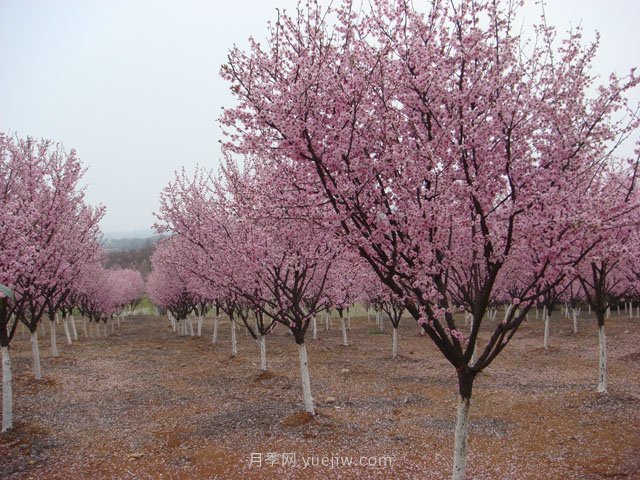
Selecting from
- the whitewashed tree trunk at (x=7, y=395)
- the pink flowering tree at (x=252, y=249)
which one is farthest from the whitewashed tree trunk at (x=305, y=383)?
the whitewashed tree trunk at (x=7, y=395)

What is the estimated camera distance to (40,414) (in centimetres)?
1512

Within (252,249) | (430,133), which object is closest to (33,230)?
(252,249)

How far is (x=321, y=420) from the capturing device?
544 inches

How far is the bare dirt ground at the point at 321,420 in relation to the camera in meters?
10.6

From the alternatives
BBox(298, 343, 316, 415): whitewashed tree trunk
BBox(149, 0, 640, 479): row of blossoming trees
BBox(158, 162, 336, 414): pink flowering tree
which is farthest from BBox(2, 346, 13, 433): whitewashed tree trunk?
BBox(149, 0, 640, 479): row of blossoming trees

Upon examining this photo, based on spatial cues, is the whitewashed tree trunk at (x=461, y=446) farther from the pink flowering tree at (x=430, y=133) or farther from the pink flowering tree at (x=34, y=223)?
the pink flowering tree at (x=34, y=223)

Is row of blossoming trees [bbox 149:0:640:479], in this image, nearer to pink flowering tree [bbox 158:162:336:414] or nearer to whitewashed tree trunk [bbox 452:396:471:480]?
whitewashed tree trunk [bbox 452:396:471:480]

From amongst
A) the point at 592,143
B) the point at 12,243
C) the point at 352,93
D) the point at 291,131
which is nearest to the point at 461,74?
the point at 352,93

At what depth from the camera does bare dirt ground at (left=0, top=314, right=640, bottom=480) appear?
1060cm

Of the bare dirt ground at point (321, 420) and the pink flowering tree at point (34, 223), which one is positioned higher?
the pink flowering tree at point (34, 223)

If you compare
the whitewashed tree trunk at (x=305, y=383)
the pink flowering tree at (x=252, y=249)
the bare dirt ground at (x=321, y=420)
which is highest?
the pink flowering tree at (x=252, y=249)

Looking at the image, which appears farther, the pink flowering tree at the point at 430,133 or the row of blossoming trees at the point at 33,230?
the row of blossoming trees at the point at 33,230

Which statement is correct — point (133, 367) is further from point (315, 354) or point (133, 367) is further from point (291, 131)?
point (291, 131)

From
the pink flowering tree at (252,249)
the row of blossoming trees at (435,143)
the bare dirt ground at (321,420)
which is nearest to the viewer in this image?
the row of blossoming trees at (435,143)
